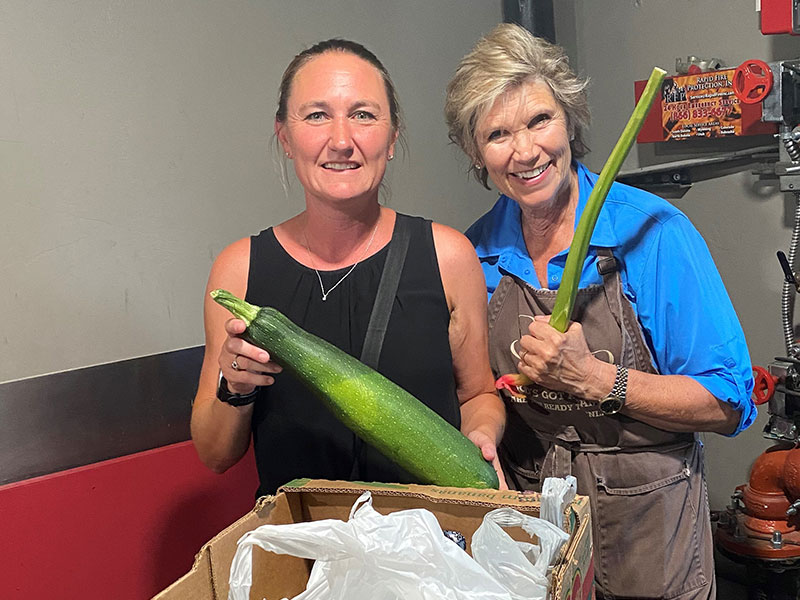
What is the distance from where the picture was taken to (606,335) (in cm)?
133

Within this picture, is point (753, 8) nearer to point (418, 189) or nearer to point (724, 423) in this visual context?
point (418, 189)

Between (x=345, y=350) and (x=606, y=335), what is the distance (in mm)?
457

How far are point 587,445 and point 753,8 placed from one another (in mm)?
1368

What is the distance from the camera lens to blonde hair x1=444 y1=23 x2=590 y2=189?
1.30m

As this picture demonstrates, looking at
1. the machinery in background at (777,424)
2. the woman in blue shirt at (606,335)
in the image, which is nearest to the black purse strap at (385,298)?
the woman in blue shirt at (606,335)

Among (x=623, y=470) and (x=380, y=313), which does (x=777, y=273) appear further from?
(x=380, y=313)

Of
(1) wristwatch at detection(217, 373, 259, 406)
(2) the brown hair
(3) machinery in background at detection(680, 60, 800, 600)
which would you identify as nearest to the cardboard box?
(1) wristwatch at detection(217, 373, 259, 406)

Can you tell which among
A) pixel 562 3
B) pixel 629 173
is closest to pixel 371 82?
pixel 629 173

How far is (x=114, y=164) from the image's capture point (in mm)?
1646

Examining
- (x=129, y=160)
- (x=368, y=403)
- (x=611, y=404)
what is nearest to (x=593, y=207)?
(x=611, y=404)

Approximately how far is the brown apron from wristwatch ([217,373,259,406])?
0.51 metres

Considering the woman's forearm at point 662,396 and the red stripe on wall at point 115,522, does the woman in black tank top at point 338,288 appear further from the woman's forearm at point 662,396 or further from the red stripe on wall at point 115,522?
the red stripe on wall at point 115,522

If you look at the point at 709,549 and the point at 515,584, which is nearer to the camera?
the point at 515,584

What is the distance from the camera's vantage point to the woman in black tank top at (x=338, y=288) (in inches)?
46.3
